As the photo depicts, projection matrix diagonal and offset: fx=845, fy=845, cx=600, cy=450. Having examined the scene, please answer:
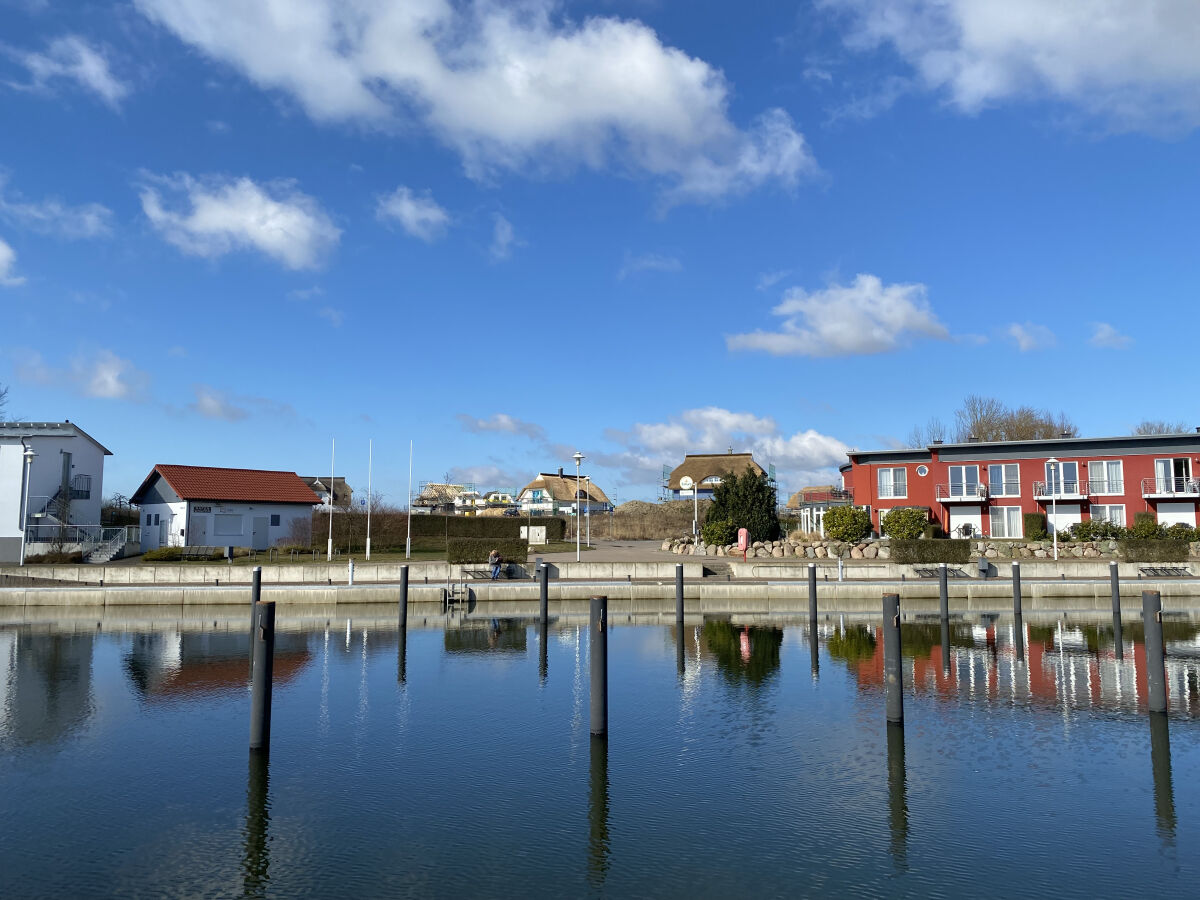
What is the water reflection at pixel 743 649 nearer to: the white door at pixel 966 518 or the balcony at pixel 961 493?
the balcony at pixel 961 493

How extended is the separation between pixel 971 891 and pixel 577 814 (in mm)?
4609

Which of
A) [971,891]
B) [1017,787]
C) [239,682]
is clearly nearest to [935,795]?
[1017,787]

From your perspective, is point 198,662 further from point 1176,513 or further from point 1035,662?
point 1176,513

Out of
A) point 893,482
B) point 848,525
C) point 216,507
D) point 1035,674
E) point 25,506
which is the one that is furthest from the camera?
point 893,482

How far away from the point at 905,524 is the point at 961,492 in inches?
356

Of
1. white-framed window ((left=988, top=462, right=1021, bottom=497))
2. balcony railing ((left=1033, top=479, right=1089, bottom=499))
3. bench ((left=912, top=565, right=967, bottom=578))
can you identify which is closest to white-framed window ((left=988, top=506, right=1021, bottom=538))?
white-framed window ((left=988, top=462, right=1021, bottom=497))

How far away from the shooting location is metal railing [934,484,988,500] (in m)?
51.6

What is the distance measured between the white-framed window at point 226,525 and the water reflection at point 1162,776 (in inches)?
1775

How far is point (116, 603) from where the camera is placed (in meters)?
31.5

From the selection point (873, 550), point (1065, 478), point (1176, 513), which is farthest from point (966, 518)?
point (873, 550)

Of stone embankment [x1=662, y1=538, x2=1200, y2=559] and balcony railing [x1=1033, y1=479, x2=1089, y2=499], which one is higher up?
balcony railing [x1=1033, y1=479, x2=1089, y2=499]

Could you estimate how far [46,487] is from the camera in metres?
46.5

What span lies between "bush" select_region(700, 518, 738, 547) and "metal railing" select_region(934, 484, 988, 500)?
49.9 feet

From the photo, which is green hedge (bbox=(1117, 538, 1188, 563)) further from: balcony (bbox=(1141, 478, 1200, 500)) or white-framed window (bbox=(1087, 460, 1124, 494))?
white-framed window (bbox=(1087, 460, 1124, 494))
